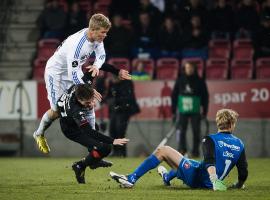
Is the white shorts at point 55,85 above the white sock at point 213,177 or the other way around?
above

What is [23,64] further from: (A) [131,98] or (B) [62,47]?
(B) [62,47]

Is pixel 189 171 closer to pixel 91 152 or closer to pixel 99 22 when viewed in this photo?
pixel 91 152

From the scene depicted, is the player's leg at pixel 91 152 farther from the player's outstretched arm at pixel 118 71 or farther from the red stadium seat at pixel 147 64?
the red stadium seat at pixel 147 64

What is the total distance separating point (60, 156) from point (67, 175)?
6.54 metres

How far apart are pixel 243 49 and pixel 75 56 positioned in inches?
382

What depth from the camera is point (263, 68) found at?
20.9 metres

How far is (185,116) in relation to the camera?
65.9ft

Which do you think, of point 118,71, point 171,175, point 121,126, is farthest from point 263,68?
point 171,175

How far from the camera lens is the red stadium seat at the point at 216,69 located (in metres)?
21.2

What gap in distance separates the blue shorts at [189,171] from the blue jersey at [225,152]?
1.10ft

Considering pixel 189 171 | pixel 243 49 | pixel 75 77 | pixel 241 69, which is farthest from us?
pixel 243 49

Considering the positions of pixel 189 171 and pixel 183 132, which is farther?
pixel 183 132

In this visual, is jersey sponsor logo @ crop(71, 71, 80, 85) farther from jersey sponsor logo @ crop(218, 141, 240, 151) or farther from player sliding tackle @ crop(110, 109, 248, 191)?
jersey sponsor logo @ crop(218, 141, 240, 151)

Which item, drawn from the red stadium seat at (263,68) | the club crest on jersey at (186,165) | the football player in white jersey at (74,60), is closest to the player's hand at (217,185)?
the club crest on jersey at (186,165)
